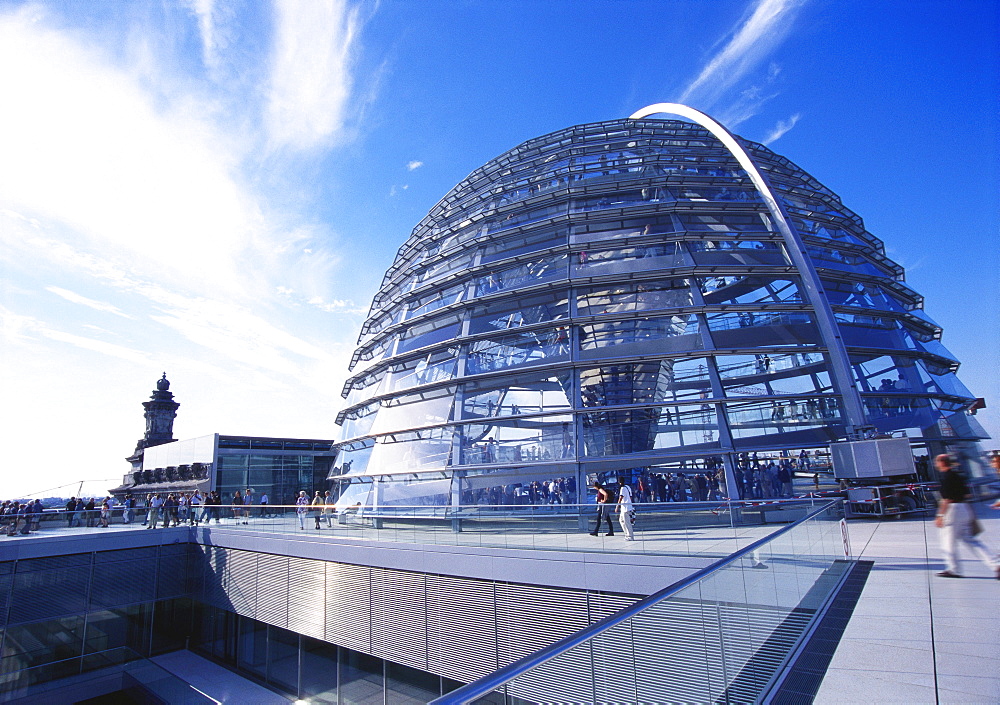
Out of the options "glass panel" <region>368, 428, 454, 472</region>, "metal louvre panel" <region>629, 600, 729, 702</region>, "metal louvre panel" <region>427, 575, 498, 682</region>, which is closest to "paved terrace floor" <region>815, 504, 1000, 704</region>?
"metal louvre panel" <region>629, 600, 729, 702</region>

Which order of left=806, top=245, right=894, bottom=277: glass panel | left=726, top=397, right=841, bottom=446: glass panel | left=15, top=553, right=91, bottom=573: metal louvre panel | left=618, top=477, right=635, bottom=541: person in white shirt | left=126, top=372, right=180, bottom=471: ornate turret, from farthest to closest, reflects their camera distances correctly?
left=126, top=372, right=180, bottom=471: ornate turret
left=806, top=245, right=894, bottom=277: glass panel
left=15, top=553, right=91, bottom=573: metal louvre panel
left=726, top=397, right=841, bottom=446: glass panel
left=618, top=477, right=635, bottom=541: person in white shirt

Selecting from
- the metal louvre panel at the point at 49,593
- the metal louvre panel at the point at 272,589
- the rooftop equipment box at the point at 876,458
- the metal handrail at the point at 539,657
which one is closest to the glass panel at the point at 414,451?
the metal louvre panel at the point at 272,589

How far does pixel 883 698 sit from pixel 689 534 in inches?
316

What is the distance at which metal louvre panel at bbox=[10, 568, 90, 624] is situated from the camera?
19.4 m

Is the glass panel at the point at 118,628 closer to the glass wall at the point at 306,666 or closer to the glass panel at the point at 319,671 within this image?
the glass wall at the point at 306,666

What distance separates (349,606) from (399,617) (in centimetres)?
222

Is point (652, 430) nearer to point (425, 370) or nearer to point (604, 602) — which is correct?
point (604, 602)

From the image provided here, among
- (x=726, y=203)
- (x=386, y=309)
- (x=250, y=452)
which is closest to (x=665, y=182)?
(x=726, y=203)

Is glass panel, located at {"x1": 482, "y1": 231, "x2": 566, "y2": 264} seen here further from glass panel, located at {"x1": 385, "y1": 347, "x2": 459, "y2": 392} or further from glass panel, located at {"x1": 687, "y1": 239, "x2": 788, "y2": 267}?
glass panel, located at {"x1": 687, "y1": 239, "x2": 788, "y2": 267}

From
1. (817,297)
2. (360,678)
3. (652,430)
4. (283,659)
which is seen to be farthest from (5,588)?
(817,297)

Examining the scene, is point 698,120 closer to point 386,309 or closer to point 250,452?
point 386,309

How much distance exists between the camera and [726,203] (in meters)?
20.3

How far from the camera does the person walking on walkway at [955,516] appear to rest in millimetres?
7090

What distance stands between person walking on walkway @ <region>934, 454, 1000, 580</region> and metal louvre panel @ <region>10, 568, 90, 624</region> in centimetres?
2639
